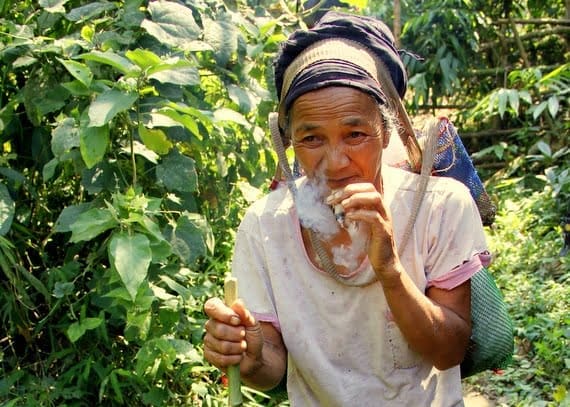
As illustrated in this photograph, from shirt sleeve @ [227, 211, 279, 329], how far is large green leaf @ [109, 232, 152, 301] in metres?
0.29

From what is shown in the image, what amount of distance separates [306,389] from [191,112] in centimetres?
86

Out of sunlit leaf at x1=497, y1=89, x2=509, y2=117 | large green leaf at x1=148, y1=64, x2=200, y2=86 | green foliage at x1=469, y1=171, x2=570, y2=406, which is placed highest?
large green leaf at x1=148, y1=64, x2=200, y2=86

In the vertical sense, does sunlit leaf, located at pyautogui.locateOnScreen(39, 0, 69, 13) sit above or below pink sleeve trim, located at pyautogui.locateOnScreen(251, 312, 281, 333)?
above

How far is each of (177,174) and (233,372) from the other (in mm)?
1013

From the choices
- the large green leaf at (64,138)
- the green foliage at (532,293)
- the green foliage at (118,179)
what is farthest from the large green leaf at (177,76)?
the green foliage at (532,293)

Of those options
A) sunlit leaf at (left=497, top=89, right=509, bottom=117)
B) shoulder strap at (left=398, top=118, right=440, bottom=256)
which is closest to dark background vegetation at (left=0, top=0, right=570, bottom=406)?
shoulder strap at (left=398, top=118, right=440, bottom=256)

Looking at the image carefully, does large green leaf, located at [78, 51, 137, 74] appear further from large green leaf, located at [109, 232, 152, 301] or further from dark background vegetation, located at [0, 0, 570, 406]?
large green leaf, located at [109, 232, 152, 301]

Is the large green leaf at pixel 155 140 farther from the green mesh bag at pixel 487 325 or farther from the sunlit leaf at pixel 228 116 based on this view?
the green mesh bag at pixel 487 325

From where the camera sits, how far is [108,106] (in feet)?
6.91

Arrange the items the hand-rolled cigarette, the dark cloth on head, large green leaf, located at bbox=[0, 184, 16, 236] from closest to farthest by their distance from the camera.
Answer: the hand-rolled cigarette → the dark cloth on head → large green leaf, located at bbox=[0, 184, 16, 236]

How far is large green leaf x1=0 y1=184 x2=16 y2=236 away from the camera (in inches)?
92.3

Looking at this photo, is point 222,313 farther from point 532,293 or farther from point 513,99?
point 513,99

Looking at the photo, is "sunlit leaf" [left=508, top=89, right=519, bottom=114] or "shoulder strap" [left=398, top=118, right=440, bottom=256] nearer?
"shoulder strap" [left=398, top=118, right=440, bottom=256]

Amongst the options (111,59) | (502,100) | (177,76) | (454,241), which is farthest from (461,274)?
(502,100)
